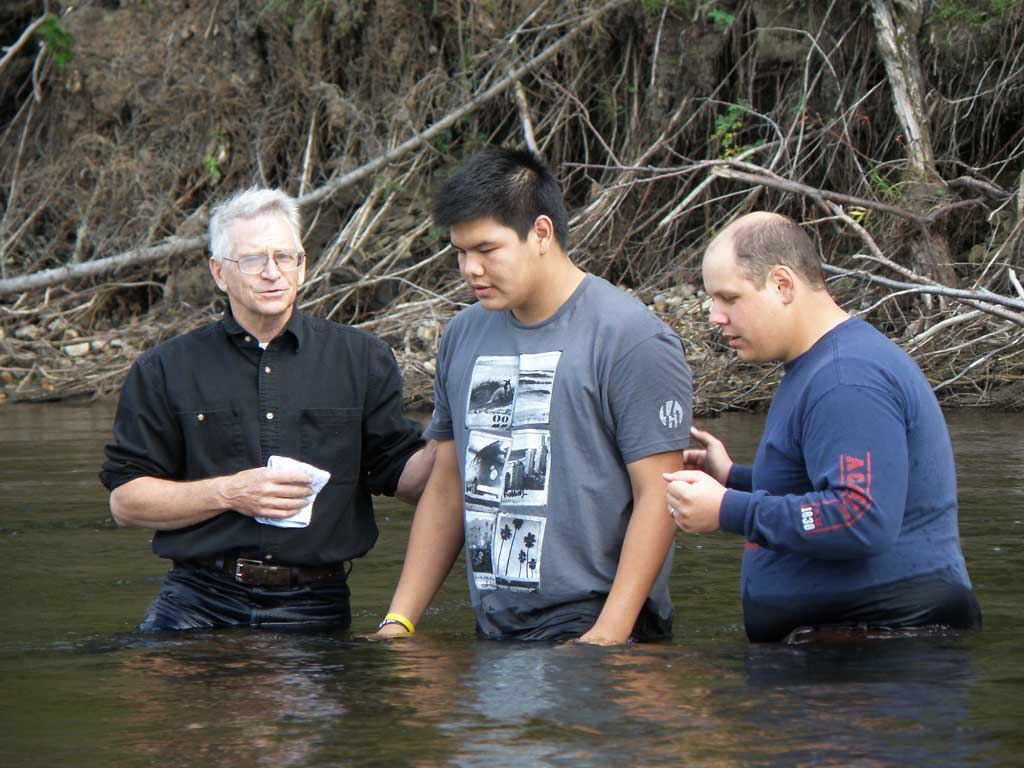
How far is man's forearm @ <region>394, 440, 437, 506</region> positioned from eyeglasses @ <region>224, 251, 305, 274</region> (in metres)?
0.71

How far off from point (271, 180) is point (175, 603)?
10.6 meters

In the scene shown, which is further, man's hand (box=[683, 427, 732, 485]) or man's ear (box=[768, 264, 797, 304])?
man's hand (box=[683, 427, 732, 485])

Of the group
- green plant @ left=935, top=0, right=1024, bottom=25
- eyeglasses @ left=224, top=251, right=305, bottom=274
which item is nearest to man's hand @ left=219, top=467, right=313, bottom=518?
eyeglasses @ left=224, top=251, right=305, bottom=274

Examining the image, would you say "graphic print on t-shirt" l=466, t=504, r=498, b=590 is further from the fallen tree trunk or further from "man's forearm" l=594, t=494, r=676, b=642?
the fallen tree trunk

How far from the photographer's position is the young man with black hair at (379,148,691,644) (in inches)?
157

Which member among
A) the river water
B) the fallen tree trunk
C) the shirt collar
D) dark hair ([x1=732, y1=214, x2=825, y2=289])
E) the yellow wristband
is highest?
the fallen tree trunk

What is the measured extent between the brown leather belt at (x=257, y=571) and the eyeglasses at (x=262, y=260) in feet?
2.93

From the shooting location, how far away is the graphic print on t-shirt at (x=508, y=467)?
4.11 m

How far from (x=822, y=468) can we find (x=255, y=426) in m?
1.89

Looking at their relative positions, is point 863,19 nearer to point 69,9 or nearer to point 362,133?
point 362,133

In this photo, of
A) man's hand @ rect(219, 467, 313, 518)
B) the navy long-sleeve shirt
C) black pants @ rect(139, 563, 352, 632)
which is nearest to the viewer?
the navy long-sleeve shirt

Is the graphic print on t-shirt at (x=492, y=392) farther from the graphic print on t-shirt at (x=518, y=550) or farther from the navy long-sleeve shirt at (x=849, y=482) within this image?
the navy long-sleeve shirt at (x=849, y=482)

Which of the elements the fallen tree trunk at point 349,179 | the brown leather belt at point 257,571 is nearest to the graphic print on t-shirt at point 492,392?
the brown leather belt at point 257,571

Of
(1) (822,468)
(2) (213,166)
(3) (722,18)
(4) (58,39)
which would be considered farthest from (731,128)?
(1) (822,468)
